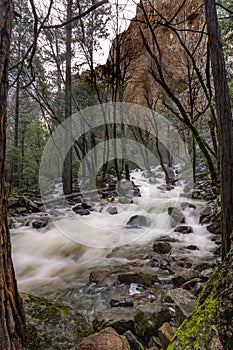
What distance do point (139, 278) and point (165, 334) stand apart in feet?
4.72

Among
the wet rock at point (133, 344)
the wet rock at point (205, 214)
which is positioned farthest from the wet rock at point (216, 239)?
the wet rock at point (133, 344)

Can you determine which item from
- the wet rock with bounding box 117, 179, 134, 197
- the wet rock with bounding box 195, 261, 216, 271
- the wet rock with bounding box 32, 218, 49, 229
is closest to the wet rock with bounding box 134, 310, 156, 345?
the wet rock with bounding box 195, 261, 216, 271

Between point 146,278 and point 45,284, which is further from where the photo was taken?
point 45,284

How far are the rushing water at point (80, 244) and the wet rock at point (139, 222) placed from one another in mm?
171

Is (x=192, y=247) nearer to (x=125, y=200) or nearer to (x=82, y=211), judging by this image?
(x=82, y=211)

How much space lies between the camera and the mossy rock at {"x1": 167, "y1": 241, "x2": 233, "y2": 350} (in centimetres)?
101

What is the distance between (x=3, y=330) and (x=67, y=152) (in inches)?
421

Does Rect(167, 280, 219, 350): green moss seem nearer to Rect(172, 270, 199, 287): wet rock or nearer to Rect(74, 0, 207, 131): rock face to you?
Rect(172, 270, 199, 287): wet rock

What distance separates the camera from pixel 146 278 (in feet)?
11.7

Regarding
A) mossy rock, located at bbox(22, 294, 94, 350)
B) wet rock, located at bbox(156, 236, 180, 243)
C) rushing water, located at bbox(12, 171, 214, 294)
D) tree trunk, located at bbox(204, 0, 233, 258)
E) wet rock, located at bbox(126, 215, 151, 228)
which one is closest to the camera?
mossy rock, located at bbox(22, 294, 94, 350)

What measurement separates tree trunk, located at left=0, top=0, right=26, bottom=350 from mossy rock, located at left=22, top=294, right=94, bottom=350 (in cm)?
39

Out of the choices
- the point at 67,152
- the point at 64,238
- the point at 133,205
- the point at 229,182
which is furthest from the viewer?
the point at 67,152

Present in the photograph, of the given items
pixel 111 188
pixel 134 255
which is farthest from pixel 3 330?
pixel 111 188

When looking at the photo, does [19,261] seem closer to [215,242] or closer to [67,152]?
[215,242]
